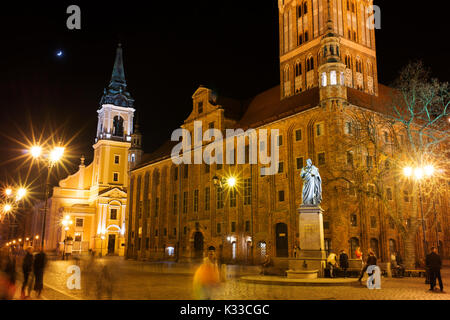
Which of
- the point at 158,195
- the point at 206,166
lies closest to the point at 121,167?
the point at 158,195

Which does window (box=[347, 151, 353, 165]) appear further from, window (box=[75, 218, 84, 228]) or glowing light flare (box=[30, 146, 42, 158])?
window (box=[75, 218, 84, 228])

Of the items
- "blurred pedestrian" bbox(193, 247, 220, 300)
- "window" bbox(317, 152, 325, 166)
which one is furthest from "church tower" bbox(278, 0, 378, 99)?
"blurred pedestrian" bbox(193, 247, 220, 300)

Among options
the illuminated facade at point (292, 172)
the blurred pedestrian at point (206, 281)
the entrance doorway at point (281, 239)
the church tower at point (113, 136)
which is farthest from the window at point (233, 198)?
the church tower at point (113, 136)

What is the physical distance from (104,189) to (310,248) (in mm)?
67043

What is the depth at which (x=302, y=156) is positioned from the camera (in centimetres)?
3694

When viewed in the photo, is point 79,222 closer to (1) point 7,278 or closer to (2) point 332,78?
(2) point 332,78

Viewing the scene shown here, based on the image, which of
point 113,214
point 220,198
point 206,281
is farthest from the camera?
point 113,214

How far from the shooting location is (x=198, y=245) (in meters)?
48.5

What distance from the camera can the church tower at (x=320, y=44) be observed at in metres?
44.3

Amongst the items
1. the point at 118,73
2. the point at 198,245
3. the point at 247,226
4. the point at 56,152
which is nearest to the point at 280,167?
the point at 247,226

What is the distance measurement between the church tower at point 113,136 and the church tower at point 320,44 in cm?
4577

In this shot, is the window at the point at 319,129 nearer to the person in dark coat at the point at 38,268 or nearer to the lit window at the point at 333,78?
the lit window at the point at 333,78

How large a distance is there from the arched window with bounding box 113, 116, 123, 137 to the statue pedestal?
235 feet
